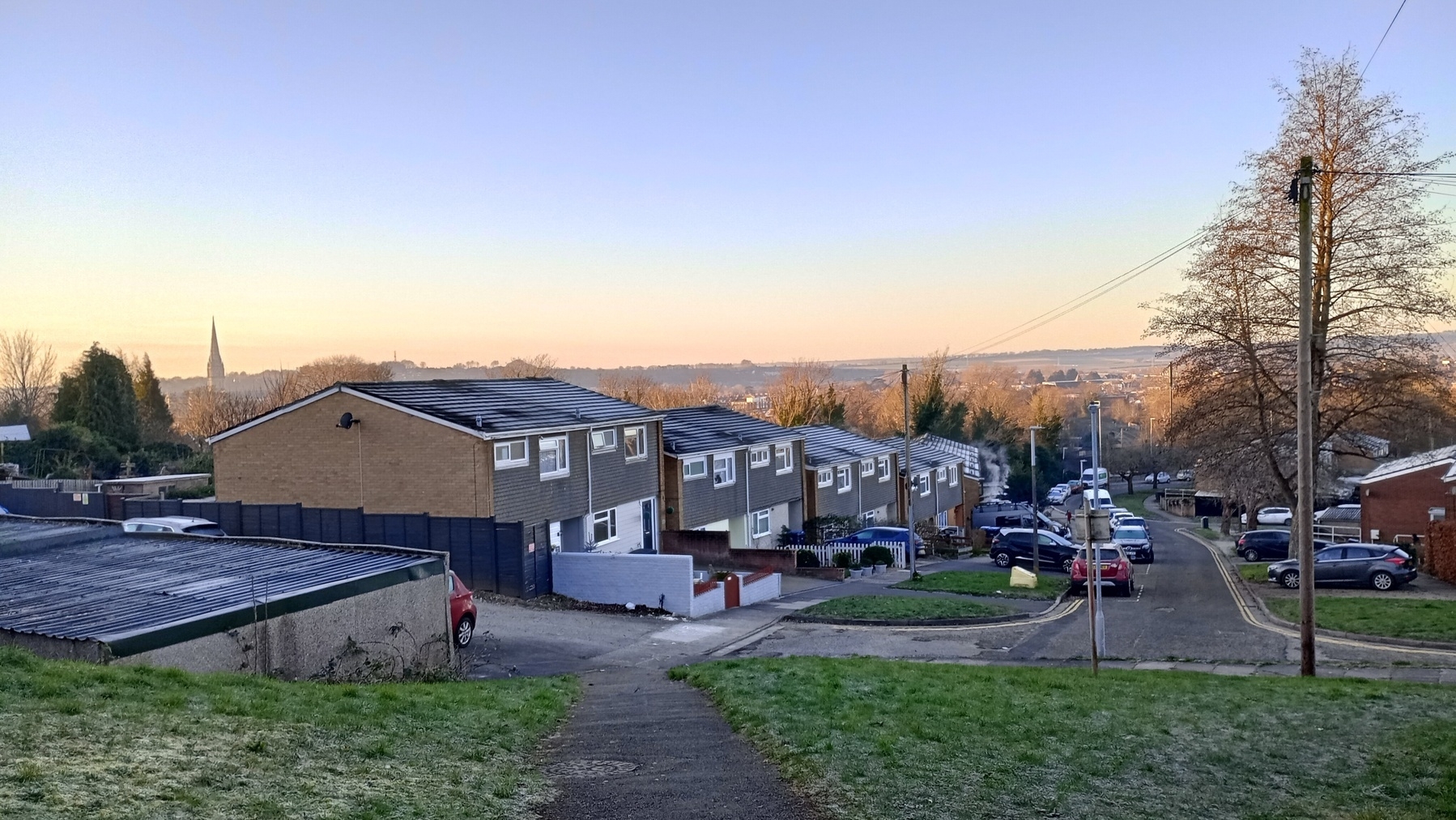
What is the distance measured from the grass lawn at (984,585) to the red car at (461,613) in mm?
Result: 14700

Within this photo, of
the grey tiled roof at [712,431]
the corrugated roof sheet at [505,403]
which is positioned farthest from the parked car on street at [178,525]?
the grey tiled roof at [712,431]

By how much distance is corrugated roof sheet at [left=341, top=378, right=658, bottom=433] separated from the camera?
2741cm

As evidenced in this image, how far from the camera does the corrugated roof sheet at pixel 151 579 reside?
40.9 ft

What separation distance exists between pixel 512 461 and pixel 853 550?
1420cm

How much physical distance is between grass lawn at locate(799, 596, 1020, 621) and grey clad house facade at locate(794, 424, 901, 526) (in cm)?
1914

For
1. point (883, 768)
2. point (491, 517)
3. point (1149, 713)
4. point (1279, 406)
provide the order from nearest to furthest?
point (883, 768)
point (1149, 713)
point (491, 517)
point (1279, 406)

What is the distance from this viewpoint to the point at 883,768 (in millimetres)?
8867

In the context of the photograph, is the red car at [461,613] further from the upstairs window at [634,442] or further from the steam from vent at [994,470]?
the steam from vent at [994,470]

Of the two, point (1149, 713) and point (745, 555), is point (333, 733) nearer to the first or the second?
point (1149, 713)

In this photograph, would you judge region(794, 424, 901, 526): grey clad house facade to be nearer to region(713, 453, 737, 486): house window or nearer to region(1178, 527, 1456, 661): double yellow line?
region(713, 453, 737, 486): house window

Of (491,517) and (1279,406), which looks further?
(1279,406)

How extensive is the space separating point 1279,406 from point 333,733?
96.3 feet

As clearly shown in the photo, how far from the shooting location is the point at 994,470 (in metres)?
86.2

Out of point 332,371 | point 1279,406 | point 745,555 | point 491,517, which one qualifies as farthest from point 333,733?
point 332,371
